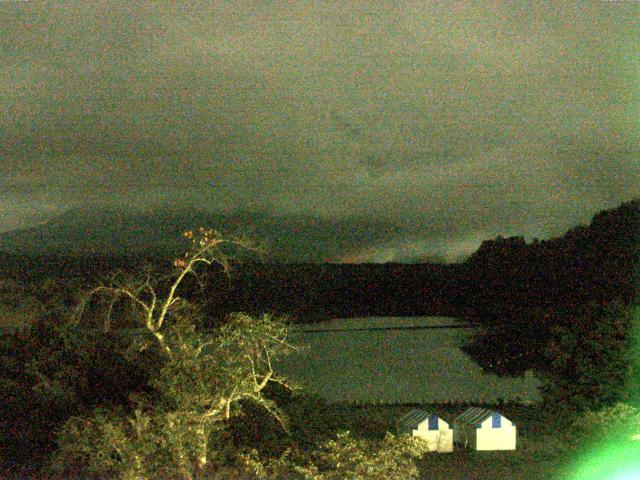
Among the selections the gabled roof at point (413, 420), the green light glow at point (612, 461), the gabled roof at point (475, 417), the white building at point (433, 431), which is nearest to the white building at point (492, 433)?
the gabled roof at point (475, 417)

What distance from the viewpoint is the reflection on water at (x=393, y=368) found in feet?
91.9

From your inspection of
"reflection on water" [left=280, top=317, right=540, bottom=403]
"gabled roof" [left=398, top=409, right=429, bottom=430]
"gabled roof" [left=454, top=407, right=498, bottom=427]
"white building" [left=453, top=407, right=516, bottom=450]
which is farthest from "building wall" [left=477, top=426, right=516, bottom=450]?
"reflection on water" [left=280, top=317, right=540, bottom=403]

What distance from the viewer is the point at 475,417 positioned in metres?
16.0

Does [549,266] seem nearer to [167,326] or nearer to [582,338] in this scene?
[582,338]

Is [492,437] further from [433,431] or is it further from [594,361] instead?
[594,361]

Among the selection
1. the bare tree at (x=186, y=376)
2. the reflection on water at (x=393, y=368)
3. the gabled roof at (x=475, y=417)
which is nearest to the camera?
the bare tree at (x=186, y=376)

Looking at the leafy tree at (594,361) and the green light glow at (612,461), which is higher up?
the leafy tree at (594,361)

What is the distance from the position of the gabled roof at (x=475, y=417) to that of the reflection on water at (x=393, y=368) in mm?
3445

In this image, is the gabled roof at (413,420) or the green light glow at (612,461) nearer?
the green light glow at (612,461)

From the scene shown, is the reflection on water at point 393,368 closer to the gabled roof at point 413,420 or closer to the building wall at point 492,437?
the gabled roof at point 413,420

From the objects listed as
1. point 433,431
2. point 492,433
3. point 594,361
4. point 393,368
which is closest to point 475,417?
point 492,433

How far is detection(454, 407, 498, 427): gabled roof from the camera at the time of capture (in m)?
15.5

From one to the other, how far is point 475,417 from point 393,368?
21318 mm

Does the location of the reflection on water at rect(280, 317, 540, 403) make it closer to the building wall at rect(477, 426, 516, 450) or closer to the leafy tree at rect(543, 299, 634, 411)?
the building wall at rect(477, 426, 516, 450)
